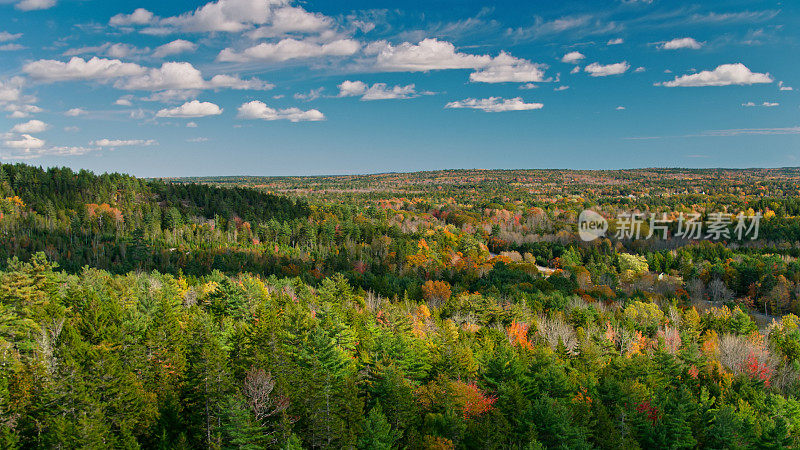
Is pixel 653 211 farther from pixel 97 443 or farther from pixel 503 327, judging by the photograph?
pixel 97 443

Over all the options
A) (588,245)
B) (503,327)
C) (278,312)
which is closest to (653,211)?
(588,245)

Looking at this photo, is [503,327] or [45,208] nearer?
[503,327]
